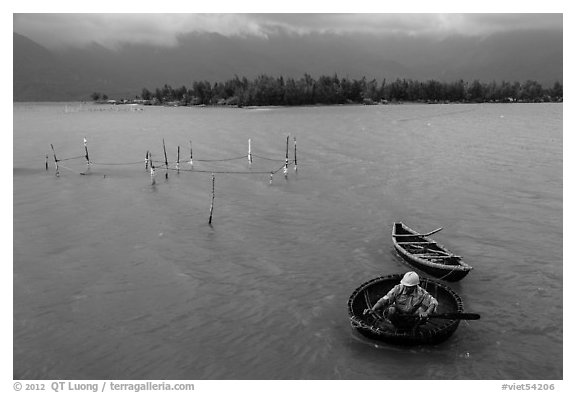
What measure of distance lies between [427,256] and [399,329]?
6.72 m

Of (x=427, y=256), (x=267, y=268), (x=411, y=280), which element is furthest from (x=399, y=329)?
(x=267, y=268)

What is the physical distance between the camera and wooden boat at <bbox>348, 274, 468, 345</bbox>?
14656 mm

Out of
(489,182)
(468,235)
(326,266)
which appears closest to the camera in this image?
(326,266)

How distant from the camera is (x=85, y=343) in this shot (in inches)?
617

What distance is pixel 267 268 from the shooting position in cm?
2164

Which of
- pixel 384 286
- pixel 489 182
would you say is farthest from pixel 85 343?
pixel 489 182

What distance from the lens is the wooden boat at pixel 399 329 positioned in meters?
14.7

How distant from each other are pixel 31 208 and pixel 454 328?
30.7 meters

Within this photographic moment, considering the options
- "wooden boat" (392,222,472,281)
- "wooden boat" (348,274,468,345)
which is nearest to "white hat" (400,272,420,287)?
"wooden boat" (348,274,468,345)

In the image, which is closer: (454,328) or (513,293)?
(454,328)

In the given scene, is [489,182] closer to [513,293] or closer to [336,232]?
[336,232]

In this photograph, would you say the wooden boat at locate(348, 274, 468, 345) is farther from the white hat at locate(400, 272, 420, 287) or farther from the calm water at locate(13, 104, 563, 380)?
the white hat at locate(400, 272, 420, 287)

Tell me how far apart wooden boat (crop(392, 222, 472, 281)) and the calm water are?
89 cm

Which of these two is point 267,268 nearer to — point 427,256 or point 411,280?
point 427,256
